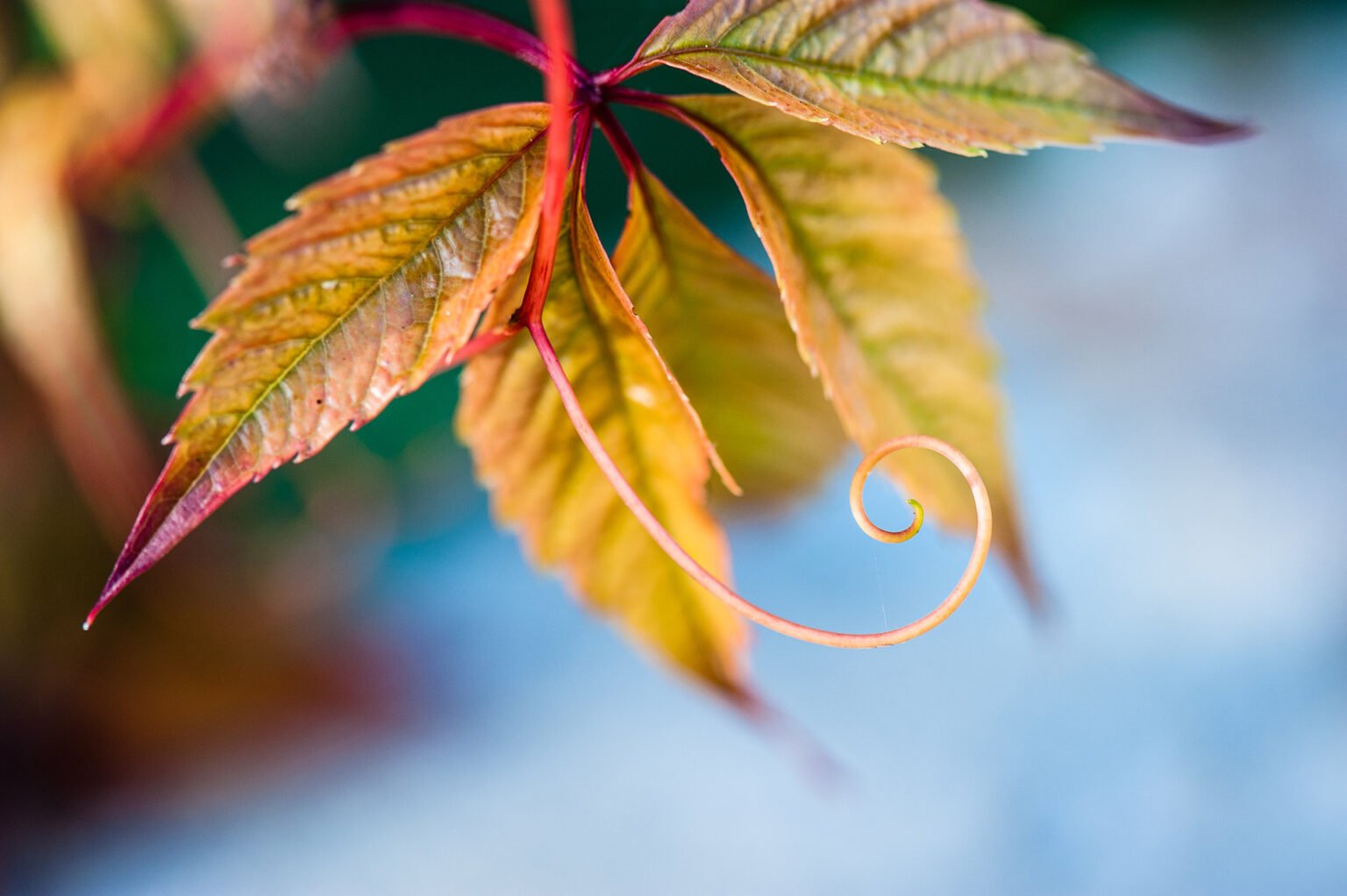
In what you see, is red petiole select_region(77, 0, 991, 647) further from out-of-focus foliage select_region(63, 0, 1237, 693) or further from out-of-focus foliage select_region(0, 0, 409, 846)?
out-of-focus foliage select_region(0, 0, 409, 846)

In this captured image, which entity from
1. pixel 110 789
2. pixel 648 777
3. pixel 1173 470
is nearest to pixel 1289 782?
pixel 1173 470

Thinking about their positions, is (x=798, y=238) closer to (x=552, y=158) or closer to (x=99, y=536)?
(x=552, y=158)

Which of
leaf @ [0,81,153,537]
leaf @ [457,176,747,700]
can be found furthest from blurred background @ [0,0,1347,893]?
leaf @ [457,176,747,700]

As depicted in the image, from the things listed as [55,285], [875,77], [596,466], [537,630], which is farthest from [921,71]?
[537,630]

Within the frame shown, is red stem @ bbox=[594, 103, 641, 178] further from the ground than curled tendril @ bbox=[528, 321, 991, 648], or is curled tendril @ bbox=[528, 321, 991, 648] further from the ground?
red stem @ bbox=[594, 103, 641, 178]

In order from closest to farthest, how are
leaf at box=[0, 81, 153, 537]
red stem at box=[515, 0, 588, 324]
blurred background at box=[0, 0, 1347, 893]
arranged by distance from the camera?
red stem at box=[515, 0, 588, 324] < leaf at box=[0, 81, 153, 537] < blurred background at box=[0, 0, 1347, 893]

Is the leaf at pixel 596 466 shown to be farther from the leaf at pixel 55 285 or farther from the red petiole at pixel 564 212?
the leaf at pixel 55 285
